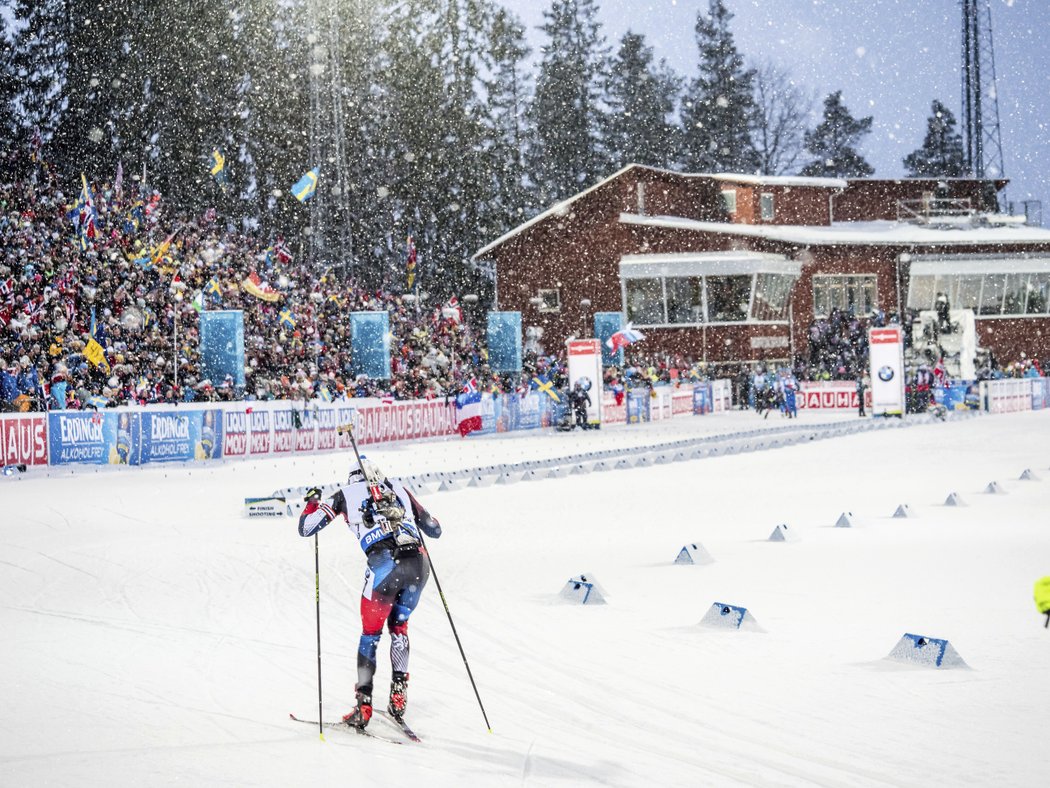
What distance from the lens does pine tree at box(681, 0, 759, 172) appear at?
8256 cm

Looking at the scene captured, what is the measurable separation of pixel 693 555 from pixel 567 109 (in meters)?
65.8

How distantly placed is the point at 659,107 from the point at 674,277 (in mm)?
30339

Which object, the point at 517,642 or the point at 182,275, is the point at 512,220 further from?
the point at 517,642

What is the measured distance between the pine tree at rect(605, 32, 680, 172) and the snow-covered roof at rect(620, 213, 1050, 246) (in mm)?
20627

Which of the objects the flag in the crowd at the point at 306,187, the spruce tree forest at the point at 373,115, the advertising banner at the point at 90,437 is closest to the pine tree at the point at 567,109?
the spruce tree forest at the point at 373,115

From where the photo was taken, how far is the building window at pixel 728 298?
5431cm

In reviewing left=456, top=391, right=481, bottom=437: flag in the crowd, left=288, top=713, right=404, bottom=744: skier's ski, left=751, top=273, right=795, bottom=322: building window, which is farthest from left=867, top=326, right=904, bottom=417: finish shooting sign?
left=288, top=713, right=404, bottom=744: skier's ski

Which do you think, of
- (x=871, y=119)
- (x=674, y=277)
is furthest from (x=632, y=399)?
(x=871, y=119)

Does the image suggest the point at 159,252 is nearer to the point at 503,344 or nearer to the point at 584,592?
the point at 503,344

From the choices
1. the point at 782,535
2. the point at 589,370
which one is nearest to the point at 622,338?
the point at 589,370

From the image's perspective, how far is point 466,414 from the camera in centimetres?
3553

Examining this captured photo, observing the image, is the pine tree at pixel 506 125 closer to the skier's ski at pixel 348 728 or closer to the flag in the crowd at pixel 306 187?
the flag in the crowd at pixel 306 187

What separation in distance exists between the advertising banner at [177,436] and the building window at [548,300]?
3106 cm

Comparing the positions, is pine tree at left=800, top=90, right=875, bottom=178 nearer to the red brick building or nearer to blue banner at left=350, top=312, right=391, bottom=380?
the red brick building
